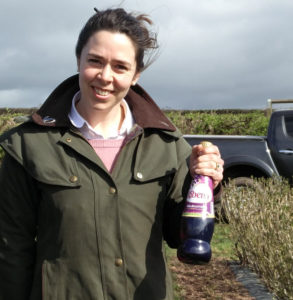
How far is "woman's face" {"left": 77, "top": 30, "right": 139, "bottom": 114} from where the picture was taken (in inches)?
90.7

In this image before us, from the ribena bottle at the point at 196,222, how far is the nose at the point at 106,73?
22.5 inches

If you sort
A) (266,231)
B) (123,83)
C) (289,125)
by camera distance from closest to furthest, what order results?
(123,83), (266,231), (289,125)

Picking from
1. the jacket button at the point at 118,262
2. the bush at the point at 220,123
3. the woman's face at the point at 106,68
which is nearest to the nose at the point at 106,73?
the woman's face at the point at 106,68

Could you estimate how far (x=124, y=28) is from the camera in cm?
238

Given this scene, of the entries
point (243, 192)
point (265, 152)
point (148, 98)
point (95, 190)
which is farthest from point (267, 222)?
point (265, 152)

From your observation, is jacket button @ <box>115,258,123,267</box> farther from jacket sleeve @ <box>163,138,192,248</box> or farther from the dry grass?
the dry grass

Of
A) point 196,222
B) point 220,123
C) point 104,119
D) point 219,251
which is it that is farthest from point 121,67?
point 220,123

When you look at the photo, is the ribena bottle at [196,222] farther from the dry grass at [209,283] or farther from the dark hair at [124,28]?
the dry grass at [209,283]

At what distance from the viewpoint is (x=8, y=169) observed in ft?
7.73

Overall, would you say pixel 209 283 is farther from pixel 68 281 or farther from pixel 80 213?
pixel 80 213

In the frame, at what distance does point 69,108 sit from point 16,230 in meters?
0.59

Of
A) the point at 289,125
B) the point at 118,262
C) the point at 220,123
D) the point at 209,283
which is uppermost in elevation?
the point at 220,123

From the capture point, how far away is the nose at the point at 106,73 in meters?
2.28

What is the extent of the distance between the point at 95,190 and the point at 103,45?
60 cm
